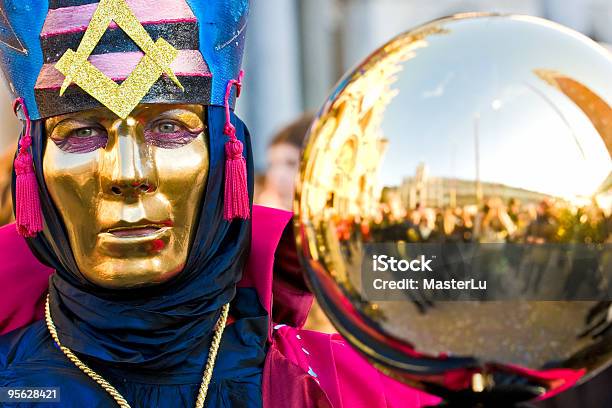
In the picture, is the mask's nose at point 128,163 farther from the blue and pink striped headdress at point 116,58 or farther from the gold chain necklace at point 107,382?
the gold chain necklace at point 107,382

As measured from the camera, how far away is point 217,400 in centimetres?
208

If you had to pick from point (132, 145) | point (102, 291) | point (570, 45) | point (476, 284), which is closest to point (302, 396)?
point (102, 291)

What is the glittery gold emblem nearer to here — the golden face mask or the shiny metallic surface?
the golden face mask

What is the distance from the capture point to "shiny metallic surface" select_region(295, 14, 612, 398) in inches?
54.8

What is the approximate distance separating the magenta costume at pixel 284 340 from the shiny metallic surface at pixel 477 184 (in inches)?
25.0

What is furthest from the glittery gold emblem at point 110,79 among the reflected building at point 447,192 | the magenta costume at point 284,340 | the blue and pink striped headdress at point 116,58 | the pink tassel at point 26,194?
the reflected building at point 447,192

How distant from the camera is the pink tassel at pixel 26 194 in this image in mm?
2107

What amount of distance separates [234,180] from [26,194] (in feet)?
1.25

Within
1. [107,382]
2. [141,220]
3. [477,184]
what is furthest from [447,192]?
[107,382]

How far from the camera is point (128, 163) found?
1.97m

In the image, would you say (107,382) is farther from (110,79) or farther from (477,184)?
(477,184)

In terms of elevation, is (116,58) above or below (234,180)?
above

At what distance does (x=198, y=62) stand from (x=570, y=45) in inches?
33.1

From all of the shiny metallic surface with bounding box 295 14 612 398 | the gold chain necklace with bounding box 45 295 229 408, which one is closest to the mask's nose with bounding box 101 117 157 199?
the gold chain necklace with bounding box 45 295 229 408
